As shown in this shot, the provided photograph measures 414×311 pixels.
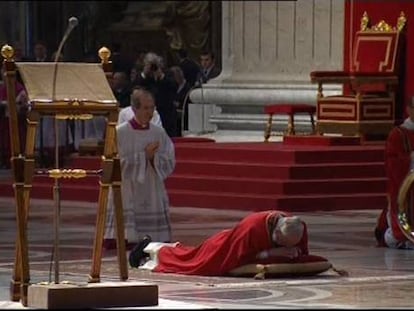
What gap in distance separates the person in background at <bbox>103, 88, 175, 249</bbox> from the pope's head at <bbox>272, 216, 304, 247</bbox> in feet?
8.54

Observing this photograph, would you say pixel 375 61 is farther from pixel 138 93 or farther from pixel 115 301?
pixel 115 301

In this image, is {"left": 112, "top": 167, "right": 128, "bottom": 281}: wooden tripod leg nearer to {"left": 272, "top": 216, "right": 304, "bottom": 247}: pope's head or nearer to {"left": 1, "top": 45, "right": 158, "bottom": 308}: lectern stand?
{"left": 1, "top": 45, "right": 158, "bottom": 308}: lectern stand

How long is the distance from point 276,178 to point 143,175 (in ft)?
16.8

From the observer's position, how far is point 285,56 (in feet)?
90.7

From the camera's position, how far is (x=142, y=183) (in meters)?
17.3

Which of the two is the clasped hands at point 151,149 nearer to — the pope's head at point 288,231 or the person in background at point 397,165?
the person in background at point 397,165

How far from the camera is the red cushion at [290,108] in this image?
25.0 m

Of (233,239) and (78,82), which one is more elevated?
(78,82)

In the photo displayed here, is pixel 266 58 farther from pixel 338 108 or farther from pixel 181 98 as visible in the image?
pixel 338 108

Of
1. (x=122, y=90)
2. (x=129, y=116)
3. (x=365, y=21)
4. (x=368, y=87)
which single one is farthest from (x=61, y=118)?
(x=122, y=90)

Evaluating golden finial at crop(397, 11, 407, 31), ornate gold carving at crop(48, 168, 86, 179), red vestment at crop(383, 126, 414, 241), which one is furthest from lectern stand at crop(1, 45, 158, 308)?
golden finial at crop(397, 11, 407, 31)

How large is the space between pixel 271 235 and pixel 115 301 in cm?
270

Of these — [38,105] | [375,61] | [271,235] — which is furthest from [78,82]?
[375,61]

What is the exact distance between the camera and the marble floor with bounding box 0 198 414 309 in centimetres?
1302
